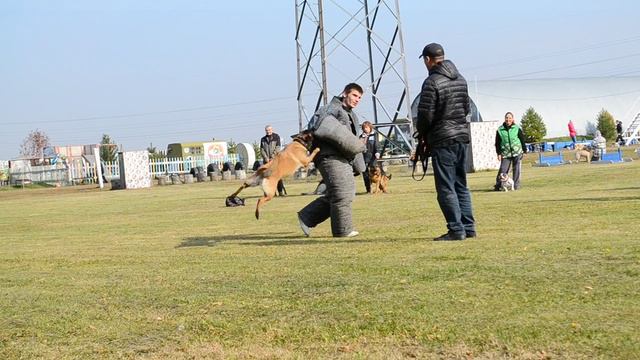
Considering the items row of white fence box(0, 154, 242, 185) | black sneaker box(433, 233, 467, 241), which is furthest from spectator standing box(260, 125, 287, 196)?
row of white fence box(0, 154, 242, 185)

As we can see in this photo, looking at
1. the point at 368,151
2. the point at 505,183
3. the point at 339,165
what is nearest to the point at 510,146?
the point at 505,183

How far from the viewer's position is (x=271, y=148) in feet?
86.3

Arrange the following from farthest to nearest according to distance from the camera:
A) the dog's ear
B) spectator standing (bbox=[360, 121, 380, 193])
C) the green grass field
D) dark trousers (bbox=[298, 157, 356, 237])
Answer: spectator standing (bbox=[360, 121, 380, 193]), the dog's ear, dark trousers (bbox=[298, 157, 356, 237]), the green grass field

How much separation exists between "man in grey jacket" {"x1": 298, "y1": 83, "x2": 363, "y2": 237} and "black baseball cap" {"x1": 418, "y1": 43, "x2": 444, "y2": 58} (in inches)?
65.0

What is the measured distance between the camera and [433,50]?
10.4m

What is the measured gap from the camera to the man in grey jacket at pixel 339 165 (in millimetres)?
11820

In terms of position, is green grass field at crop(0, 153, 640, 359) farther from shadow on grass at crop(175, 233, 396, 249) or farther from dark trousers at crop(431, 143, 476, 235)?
dark trousers at crop(431, 143, 476, 235)

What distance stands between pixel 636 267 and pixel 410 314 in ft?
7.32

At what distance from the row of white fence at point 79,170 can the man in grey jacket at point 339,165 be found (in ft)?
156

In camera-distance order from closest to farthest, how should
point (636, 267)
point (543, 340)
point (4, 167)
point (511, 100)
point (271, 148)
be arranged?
point (543, 340) → point (636, 267) → point (271, 148) → point (4, 167) → point (511, 100)

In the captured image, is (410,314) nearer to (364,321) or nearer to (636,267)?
(364,321)

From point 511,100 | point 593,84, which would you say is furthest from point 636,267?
point 593,84

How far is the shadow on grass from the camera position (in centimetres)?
1128

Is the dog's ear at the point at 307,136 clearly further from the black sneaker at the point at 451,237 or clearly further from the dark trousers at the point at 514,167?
the dark trousers at the point at 514,167
